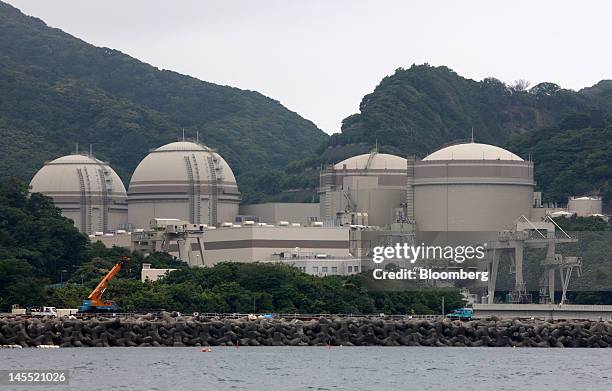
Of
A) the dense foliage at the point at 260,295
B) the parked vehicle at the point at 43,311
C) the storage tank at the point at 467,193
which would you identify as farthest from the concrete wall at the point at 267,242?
the parked vehicle at the point at 43,311

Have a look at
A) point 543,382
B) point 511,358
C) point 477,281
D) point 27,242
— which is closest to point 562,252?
point 477,281

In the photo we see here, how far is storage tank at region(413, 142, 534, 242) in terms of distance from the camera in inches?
7485

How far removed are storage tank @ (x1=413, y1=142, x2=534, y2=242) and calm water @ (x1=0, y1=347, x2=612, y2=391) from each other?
2574 inches

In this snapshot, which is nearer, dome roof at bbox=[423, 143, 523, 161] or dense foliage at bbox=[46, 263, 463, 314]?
dense foliage at bbox=[46, 263, 463, 314]

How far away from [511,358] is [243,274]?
49.4 meters

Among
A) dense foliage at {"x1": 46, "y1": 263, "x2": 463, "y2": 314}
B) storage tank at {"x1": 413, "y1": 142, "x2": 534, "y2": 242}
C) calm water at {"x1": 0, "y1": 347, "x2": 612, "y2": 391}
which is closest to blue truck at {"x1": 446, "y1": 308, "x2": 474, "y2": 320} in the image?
dense foliage at {"x1": 46, "y1": 263, "x2": 463, "y2": 314}

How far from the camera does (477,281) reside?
17688 centimetres

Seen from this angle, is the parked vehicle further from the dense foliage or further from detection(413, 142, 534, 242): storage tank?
detection(413, 142, 534, 242): storage tank

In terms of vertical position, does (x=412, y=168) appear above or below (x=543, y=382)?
above

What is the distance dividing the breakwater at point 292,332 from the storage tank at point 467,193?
186 feet

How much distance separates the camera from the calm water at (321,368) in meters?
93.3

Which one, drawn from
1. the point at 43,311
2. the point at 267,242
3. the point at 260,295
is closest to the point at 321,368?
the point at 43,311

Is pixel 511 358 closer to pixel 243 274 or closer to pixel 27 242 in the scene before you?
pixel 243 274

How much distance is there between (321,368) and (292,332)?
22569mm
